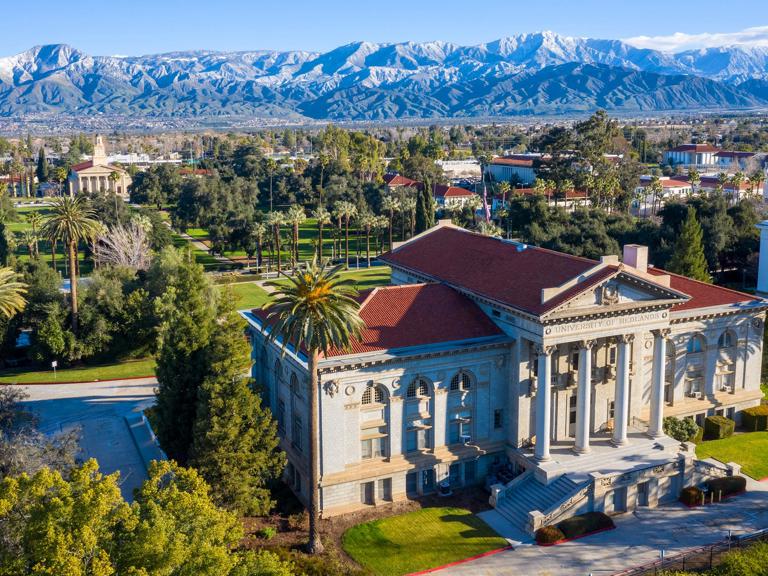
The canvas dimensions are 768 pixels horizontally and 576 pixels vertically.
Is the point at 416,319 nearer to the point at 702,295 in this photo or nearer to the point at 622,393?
the point at 622,393

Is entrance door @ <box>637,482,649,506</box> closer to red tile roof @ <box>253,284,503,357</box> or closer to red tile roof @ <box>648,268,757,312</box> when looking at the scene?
red tile roof @ <box>253,284,503,357</box>

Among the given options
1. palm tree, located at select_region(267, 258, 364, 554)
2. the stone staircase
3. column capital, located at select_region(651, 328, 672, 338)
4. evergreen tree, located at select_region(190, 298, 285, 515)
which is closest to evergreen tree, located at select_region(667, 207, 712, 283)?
column capital, located at select_region(651, 328, 672, 338)

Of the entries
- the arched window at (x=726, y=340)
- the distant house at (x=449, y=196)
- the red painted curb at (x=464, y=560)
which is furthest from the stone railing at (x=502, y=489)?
the distant house at (x=449, y=196)

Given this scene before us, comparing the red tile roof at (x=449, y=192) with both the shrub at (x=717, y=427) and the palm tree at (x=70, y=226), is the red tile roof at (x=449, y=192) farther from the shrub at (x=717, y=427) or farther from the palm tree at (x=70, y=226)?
the shrub at (x=717, y=427)

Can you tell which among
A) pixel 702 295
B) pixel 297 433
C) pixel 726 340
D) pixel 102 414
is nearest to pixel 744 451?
pixel 726 340

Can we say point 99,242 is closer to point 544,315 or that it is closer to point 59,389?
point 59,389

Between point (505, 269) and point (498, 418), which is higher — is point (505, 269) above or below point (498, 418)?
above
